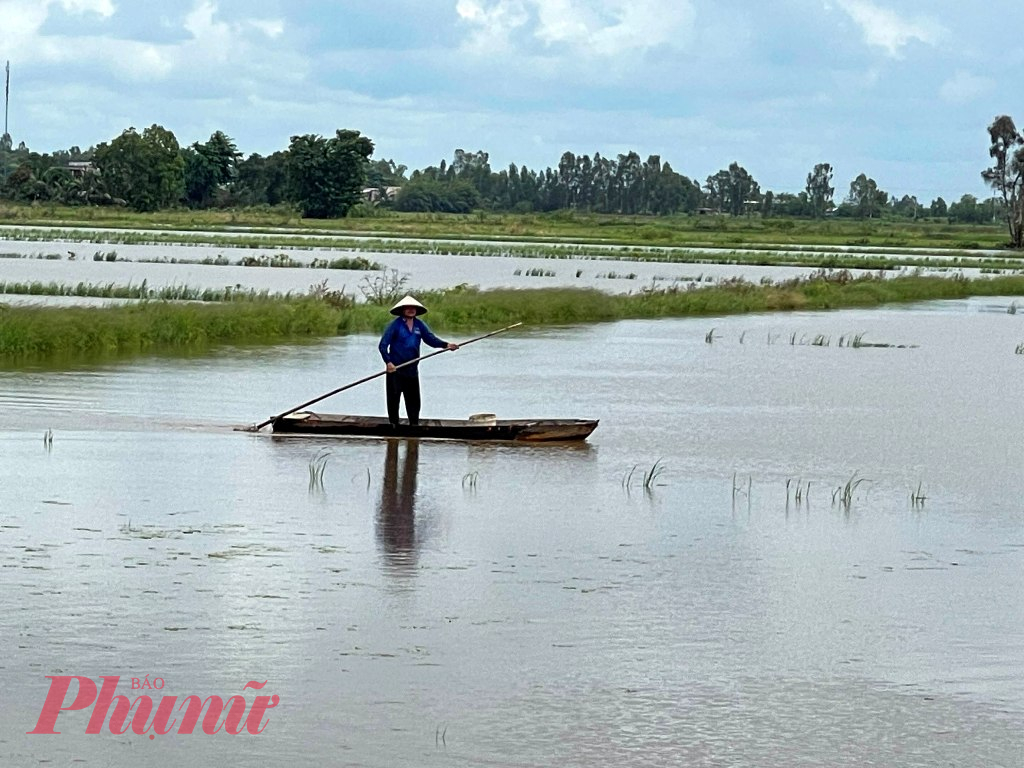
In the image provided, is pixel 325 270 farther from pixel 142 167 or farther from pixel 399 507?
pixel 142 167

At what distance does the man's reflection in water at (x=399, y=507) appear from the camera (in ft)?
38.2

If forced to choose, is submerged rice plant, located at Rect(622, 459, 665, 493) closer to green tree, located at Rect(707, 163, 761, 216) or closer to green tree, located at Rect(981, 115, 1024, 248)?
green tree, located at Rect(981, 115, 1024, 248)

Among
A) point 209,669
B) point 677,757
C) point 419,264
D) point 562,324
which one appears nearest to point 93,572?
point 209,669

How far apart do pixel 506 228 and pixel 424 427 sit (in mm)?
90102

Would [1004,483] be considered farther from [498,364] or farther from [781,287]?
[781,287]

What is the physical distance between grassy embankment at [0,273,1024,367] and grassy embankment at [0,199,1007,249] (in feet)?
133

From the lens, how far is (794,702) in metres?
8.41

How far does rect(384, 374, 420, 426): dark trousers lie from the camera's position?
16.4 meters

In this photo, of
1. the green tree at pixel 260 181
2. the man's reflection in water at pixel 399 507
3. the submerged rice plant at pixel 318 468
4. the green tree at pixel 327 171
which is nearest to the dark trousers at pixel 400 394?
the man's reflection in water at pixel 399 507

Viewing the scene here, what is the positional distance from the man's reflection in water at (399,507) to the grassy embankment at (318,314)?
9592mm

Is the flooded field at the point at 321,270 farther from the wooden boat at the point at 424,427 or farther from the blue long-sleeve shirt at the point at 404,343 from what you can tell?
the blue long-sleeve shirt at the point at 404,343

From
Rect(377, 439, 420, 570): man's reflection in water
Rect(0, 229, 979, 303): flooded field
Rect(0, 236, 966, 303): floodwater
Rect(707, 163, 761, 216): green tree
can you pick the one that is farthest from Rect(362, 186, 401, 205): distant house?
Rect(377, 439, 420, 570): man's reflection in water

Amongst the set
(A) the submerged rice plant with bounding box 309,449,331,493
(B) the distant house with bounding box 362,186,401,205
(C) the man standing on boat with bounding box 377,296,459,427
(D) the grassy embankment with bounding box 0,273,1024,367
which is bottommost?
(A) the submerged rice plant with bounding box 309,449,331,493

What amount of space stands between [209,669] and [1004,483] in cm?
966
